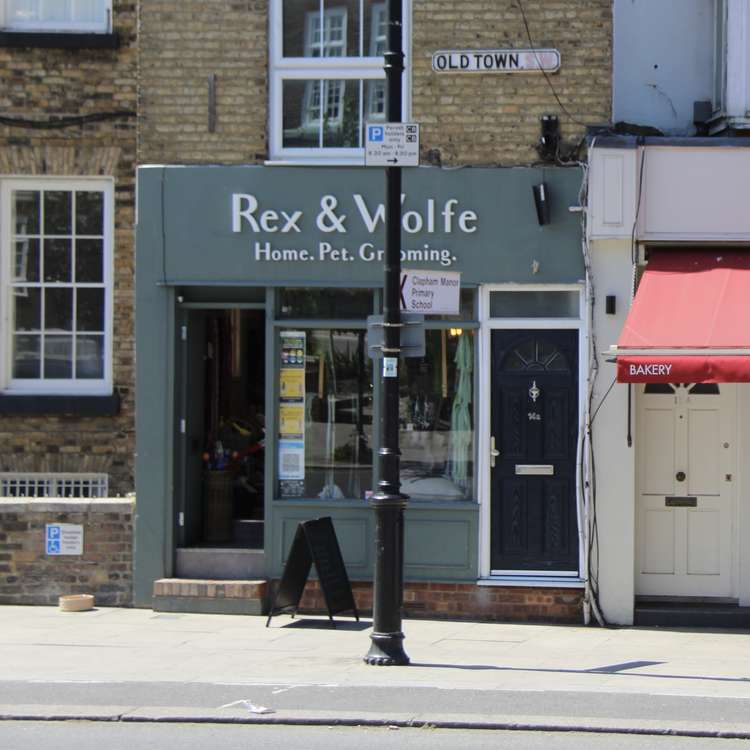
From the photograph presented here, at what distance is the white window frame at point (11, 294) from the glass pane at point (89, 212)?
0.19ft

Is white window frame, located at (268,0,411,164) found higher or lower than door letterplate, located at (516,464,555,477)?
higher

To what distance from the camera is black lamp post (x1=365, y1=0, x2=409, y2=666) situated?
10.0 m

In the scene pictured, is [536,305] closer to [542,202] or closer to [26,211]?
[542,202]

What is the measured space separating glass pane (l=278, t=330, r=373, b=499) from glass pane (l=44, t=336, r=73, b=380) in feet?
7.41

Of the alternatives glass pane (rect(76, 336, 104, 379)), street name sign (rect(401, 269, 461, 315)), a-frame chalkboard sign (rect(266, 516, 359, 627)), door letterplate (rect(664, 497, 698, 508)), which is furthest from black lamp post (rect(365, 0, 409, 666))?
glass pane (rect(76, 336, 104, 379))

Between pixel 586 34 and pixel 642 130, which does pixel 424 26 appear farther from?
pixel 642 130

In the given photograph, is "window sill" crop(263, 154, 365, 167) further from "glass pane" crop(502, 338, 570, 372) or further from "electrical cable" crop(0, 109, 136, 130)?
"glass pane" crop(502, 338, 570, 372)

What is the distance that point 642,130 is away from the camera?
12492 mm

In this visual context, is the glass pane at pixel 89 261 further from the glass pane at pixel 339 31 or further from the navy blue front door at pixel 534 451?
the navy blue front door at pixel 534 451

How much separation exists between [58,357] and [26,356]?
12.9 inches

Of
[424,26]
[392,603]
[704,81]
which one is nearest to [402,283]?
[392,603]

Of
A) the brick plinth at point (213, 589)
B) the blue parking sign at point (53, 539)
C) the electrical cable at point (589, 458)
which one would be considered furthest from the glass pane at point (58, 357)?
the electrical cable at point (589, 458)

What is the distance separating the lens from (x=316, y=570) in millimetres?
11898

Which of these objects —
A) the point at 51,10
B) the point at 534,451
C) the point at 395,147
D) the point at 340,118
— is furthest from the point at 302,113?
the point at 534,451
